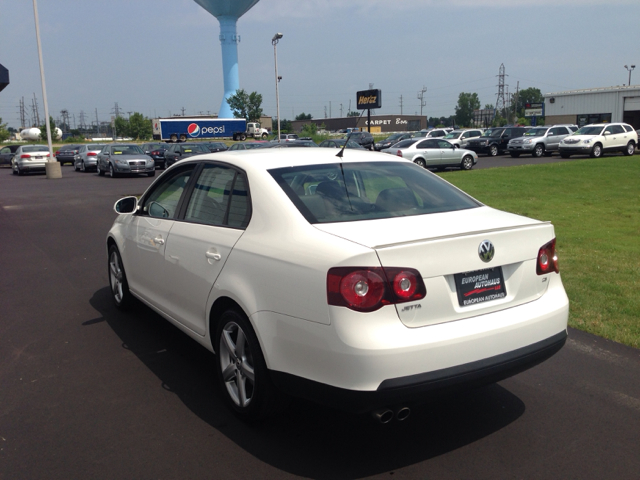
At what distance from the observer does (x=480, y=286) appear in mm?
3354

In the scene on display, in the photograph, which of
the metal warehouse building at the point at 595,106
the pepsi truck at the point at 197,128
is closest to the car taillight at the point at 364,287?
the metal warehouse building at the point at 595,106

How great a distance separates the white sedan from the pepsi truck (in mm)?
68140

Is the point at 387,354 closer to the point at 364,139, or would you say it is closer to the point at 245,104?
the point at 364,139

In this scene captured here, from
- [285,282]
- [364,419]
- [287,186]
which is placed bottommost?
[364,419]

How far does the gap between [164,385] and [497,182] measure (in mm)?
15608

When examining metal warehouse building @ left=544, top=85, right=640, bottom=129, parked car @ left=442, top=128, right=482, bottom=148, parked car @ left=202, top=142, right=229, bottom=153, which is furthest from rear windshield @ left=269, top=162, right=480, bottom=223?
metal warehouse building @ left=544, top=85, right=640, bottom=129

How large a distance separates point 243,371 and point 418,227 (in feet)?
4.76

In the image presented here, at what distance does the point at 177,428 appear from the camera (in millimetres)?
3809

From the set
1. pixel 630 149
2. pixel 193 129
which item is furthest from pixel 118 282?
pixel 193 129

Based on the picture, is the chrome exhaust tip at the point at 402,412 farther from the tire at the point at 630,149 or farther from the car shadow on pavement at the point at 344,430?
the tire at the point at 630,149

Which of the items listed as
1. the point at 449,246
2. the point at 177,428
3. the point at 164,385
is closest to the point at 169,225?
the point at 164,385

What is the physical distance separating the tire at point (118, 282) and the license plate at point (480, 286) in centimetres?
384

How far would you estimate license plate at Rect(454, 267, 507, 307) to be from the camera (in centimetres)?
328

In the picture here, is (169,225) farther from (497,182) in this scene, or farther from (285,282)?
(497,182)
